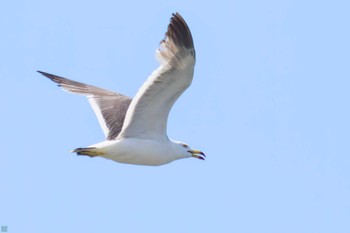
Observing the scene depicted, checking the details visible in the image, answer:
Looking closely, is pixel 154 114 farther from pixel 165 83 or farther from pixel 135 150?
pixel 165 83

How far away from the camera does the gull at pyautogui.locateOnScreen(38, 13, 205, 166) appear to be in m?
14.3

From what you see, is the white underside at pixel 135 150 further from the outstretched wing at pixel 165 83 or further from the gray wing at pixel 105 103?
the gray wing at pixel 105 103

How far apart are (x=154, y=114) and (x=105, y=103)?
2543mm

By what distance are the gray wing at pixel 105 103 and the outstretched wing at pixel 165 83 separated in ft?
1.99

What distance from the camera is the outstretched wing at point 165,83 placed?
1427 centimetres

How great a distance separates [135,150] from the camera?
15.4 metres

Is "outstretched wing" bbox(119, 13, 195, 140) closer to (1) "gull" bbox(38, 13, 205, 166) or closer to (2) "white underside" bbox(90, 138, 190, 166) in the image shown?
(1) "gull" bbox(38, 13, 205, 166)

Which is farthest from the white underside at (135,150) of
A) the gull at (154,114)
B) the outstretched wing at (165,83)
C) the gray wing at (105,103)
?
the gray wing at (105,103)

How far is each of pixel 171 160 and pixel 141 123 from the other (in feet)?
3.27

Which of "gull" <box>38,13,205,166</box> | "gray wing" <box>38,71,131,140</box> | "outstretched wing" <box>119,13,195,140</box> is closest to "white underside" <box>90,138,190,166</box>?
"gull" <box>38,13,205,166</box>

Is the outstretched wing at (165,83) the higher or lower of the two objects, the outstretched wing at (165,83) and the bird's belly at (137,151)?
the higher

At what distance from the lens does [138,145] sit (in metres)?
15.4

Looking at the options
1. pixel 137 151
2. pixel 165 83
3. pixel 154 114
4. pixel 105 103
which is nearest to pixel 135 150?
pixel 137 151

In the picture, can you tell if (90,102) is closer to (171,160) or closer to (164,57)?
(171,160)
